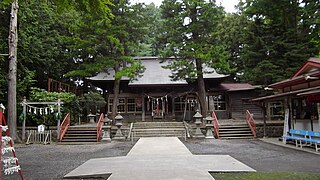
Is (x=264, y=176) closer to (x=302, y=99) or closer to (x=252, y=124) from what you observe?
(x=302, y=99)

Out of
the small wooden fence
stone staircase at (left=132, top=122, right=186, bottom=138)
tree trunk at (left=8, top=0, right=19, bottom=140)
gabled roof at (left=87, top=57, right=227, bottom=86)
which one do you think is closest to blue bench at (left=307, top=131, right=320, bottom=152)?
stone staircase at (left=132, top=122, right=186, bottom=138)

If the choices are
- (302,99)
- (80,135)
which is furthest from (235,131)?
(80,135)

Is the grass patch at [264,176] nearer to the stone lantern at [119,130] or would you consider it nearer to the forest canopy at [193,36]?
the stone lantern at [119,130]

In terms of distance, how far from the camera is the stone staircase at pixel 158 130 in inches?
642

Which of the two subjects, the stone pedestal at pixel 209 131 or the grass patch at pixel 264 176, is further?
the stone pedestal at pixel 209 131

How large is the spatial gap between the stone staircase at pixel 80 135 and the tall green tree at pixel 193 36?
22.2 ft

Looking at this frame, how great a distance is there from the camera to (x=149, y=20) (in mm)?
18422

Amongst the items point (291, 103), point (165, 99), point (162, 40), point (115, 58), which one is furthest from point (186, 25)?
point (291, 103)

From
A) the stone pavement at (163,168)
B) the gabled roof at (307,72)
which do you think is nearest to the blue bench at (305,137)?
the gabled roof at (307,72)

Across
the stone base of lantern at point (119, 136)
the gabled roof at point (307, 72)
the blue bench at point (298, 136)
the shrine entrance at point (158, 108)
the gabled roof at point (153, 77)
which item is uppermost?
the gabled roof at point (153, 77)

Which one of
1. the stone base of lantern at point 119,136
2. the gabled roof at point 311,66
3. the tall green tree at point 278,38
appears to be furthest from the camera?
the tall green tree at point 278,38

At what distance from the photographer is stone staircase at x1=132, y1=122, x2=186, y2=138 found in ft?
53.5

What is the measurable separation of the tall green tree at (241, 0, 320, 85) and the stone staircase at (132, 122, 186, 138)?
6169 mm

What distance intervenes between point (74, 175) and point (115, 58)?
1288cm
